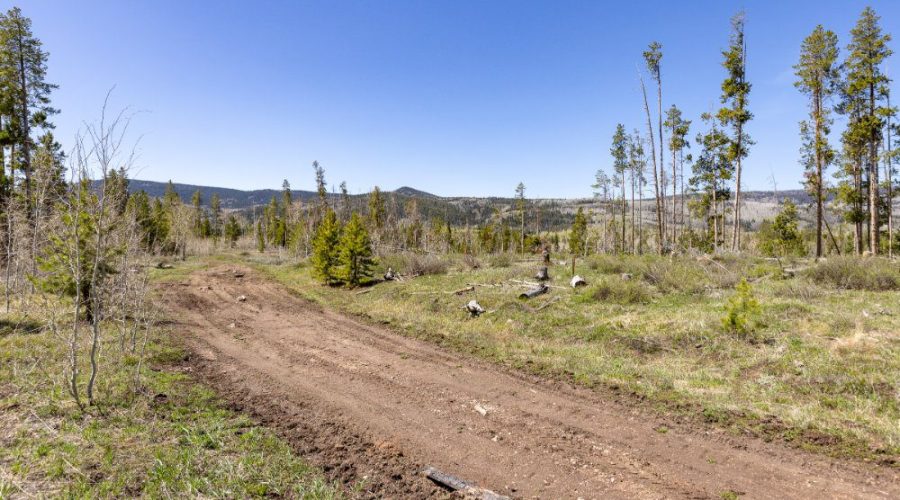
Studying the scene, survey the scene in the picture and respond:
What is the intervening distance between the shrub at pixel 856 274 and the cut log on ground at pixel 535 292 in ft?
31.5

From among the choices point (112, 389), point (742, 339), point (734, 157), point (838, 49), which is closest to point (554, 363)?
point (742, 339)

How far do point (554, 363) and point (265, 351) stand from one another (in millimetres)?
7530

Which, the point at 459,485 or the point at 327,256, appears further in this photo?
the point at 327,256

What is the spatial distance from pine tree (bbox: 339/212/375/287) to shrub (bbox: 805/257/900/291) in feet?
64.7

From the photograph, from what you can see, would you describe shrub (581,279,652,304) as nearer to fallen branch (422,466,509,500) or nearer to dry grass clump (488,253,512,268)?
fallen branch (422,466,509,500)

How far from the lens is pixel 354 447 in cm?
590

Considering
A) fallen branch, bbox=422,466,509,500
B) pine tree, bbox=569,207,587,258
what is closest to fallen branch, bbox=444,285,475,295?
fallen branch, bbox=422,466,509,500

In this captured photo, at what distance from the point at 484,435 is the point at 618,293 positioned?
10.2 m

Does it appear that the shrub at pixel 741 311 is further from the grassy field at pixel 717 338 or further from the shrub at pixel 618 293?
the shrub at pixel 618 293

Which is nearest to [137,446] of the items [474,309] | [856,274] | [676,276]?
[474,309]

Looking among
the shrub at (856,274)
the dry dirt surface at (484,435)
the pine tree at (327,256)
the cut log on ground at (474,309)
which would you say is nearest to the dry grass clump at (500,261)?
the pine tree at (327,256)

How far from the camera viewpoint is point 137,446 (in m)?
5.52

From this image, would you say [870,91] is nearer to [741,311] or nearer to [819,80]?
[819,80]

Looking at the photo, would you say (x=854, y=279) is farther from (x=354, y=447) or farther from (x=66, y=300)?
(x=66, y=300)
